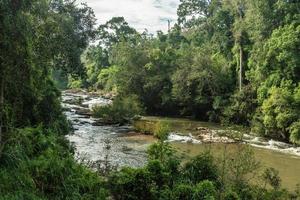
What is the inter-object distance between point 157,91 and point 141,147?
64.9 feet

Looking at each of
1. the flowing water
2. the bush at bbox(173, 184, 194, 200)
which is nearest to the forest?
the bush at bbox(173, 184, 194, 200)

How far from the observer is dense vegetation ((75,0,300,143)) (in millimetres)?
30328

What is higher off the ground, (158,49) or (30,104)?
(158,49)

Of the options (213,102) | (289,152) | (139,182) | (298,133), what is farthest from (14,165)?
(213,102)

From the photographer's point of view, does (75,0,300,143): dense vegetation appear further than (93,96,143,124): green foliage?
No

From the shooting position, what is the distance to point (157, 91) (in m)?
44.4

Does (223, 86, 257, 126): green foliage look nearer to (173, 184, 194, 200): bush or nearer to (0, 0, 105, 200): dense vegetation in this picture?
(0, 0, 105, 200): dense vegetation

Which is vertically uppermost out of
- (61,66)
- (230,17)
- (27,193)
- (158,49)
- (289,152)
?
(230,17)

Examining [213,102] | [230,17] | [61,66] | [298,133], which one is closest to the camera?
[61,66]

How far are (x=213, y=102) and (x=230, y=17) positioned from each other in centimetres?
970

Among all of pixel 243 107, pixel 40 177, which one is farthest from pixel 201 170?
pixel 243 107

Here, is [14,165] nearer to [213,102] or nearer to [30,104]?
[30,104]

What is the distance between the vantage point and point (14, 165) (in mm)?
10023

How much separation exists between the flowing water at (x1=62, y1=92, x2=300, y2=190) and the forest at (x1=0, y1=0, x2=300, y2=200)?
67.7 inches
